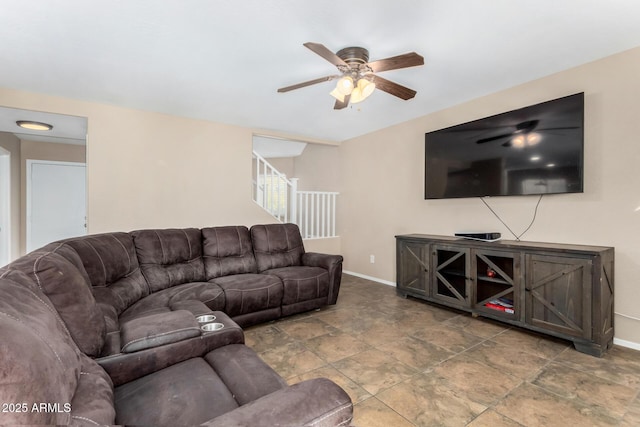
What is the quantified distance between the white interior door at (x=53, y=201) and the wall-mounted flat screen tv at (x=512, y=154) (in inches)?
227

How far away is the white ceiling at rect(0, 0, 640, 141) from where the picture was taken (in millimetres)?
1853

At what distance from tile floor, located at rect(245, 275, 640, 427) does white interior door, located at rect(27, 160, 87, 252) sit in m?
4.50

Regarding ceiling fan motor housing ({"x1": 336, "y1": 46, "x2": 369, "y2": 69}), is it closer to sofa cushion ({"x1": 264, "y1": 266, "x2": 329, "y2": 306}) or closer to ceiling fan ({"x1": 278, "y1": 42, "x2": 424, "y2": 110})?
ceiling fan ({"x1": 278, "y1": 42, "x2": 424, "y2": 110})

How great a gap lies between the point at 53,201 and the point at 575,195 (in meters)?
7.21

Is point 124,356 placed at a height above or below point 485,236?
below

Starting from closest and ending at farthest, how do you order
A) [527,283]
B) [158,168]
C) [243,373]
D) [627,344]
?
[243,373]
[627,344]
[527,283]
[158,168]

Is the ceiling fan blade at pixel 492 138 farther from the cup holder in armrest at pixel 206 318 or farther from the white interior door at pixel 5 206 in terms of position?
the white interior door at pixel 5 206

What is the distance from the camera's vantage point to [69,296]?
1.16 metres

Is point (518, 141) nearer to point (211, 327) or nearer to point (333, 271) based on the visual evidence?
point (333, 271)

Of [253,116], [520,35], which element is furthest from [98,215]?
[520,35]

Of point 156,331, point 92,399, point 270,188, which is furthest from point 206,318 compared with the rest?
point 270,188

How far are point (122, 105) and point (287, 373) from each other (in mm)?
3628

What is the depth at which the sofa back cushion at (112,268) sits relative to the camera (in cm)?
191

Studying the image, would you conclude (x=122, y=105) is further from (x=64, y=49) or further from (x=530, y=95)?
(x=530, y=95)
